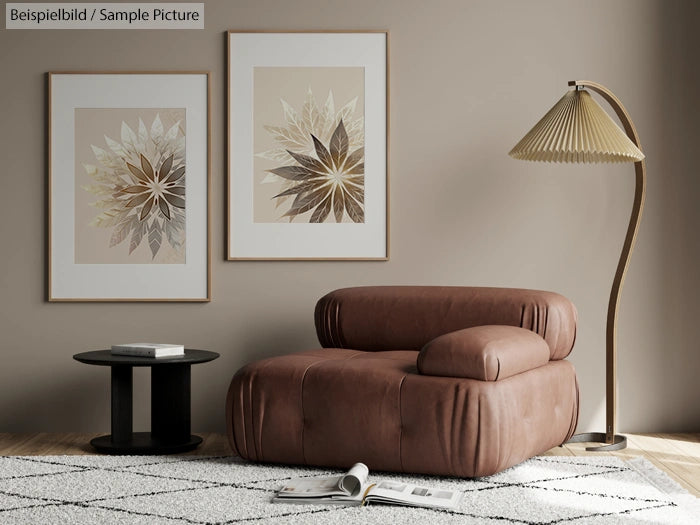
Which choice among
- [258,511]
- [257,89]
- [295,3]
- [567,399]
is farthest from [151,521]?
[295,3]

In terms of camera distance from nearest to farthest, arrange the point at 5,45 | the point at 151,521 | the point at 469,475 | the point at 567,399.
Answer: the point at 151,521 → the point at 469,475 → the point at 567,399 → the point at 5,45

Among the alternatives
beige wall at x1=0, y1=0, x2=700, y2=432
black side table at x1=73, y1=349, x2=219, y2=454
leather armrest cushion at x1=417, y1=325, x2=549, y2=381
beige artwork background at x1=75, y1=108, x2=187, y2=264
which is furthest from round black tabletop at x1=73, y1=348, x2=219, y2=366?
leather armrest cushion at x1=417, y1=325, x2=549, y2=381

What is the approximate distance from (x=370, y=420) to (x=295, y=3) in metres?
2.26

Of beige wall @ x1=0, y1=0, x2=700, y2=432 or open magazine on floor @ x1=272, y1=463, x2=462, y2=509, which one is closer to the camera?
open magazine on floor @ x1=272, y1=463, x2=462, y2=509

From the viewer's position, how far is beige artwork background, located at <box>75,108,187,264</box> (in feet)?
14.4

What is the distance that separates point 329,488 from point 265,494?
225 mm

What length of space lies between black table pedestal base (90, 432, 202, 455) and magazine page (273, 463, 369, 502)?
3.00 feet

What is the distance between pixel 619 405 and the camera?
14.4 feet

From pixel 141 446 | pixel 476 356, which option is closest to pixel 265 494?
pixel 476 356

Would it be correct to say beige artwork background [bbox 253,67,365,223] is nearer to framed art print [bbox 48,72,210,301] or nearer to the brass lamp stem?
framed art print [bbox 48,72,210,301]

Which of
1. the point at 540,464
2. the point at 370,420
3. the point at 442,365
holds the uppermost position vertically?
the point at 442,365

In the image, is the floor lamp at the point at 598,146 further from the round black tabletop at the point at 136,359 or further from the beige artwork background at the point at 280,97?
the round black tabletop at the point at 136,359

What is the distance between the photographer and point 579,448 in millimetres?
3912

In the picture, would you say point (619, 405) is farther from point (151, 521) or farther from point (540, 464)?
point (151, 521)
